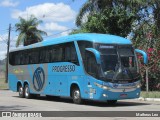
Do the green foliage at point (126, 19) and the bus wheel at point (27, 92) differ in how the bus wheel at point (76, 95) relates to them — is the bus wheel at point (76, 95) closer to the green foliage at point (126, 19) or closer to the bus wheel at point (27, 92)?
the bus wheel at point (27, 92)

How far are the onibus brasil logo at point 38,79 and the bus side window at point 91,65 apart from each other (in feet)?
18.3

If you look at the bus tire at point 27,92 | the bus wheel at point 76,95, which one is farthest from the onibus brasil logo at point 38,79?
the bus wheel at point 76,95

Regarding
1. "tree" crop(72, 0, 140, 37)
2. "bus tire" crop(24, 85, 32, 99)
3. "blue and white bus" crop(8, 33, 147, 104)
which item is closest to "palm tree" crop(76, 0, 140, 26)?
"tree" crop(72, 0, 140, 37)

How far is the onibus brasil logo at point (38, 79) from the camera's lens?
25.6 metres

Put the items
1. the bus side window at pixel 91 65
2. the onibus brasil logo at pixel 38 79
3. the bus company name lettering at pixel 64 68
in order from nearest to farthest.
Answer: the bus side window at pixel 91 65 → the bus company name lettering at pixel 64 68 → the onibus brasil logo at pixel 38 79

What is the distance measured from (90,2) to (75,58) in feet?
64.1

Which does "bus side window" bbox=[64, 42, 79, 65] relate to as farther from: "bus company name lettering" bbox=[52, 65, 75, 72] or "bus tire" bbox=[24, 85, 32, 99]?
"bus tire" bbox=[24, 85, 32, 99]

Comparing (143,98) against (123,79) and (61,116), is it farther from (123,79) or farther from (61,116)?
(61,116)

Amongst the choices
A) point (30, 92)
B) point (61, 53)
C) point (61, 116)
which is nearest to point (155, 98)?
point (61, 53)

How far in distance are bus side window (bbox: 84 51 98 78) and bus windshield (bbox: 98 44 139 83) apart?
0.41 metres

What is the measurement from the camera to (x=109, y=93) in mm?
19672

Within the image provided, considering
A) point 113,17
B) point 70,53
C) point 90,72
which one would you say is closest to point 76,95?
point 90,72

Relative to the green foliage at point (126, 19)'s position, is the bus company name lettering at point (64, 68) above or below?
below

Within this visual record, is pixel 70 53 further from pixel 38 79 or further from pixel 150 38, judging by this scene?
pixel 150 38
